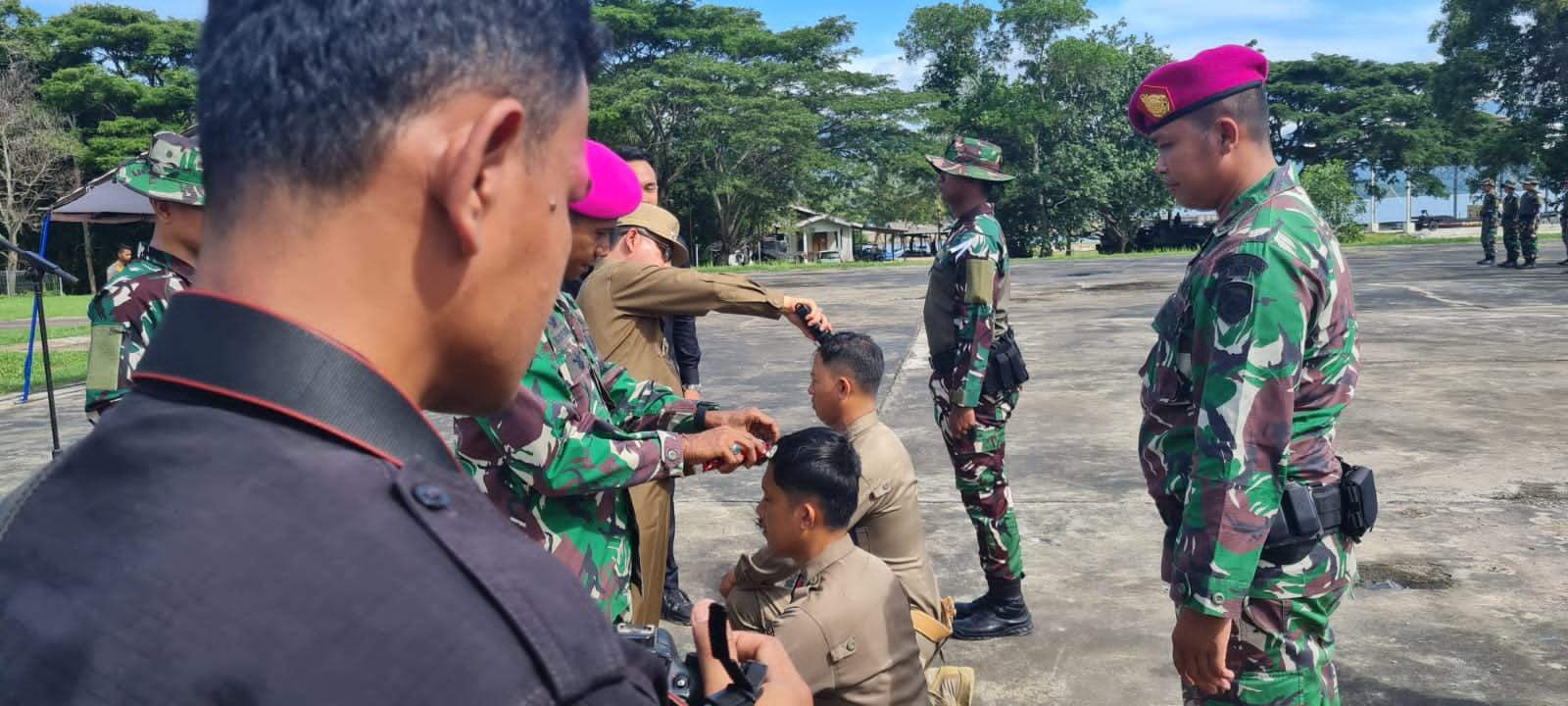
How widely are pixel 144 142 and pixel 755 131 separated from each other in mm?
20414

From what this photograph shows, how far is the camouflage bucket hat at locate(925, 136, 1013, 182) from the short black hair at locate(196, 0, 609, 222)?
391 cm

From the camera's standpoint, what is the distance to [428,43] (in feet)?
2.40

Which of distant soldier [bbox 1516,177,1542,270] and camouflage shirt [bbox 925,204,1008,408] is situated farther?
distant soldier [bbox 1516,177,1542,270]

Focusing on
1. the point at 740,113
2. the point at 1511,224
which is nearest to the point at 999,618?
the point at 1511,224

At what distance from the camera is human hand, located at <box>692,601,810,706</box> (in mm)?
1323

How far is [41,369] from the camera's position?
12117mm

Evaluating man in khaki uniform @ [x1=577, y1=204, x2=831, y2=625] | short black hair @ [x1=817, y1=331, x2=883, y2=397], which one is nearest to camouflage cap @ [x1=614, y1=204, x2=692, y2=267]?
man in khaki uniform @ [x1=577, y1=204, x2=831, y2=625]

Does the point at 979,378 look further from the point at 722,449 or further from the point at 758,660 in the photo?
the point at 758,660

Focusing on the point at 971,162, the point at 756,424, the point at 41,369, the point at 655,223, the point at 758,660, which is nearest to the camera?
the point at 758,660

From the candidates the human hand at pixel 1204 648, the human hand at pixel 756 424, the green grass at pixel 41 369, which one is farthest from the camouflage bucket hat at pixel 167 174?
the green grass at pixel 41 369

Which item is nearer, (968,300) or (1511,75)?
(968,300)

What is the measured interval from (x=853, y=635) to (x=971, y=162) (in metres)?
2.51

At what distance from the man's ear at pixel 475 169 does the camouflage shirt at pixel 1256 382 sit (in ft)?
5.62

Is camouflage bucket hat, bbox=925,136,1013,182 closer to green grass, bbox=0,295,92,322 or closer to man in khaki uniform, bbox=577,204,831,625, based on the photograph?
man in khaki uniform, bbox=577,204,831,625
